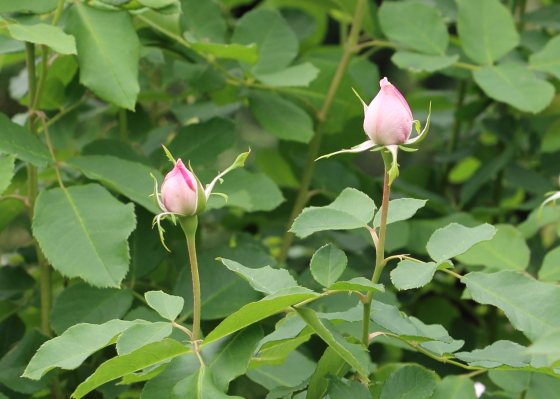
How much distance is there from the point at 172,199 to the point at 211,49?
33cm

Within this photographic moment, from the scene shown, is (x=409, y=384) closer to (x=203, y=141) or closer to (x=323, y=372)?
(x=323, y=372)

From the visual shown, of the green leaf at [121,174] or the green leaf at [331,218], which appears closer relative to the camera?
the green leaf at [331,218]

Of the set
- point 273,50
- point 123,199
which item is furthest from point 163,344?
point 273,50

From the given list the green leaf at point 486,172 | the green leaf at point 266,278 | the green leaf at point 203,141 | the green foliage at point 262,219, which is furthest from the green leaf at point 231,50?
the green leaf at point 486,172

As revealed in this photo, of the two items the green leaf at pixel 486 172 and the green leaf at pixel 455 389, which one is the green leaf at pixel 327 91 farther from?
the green leaf at pixel 455 389

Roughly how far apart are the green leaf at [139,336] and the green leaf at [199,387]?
34mm

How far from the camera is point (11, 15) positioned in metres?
0.63

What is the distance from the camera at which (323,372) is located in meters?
0.44

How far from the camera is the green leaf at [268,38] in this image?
814 millimetres

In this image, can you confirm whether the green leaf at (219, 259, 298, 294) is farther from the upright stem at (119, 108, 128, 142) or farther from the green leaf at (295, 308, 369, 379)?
the upright stem at (119, 108, 128, 142)

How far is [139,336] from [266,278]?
3.7 inches

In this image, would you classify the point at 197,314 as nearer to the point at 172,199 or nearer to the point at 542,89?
the point at 172,199

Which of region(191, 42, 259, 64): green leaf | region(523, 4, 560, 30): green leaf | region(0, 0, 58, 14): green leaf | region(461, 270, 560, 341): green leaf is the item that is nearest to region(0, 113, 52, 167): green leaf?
region(0, 0, 58, 14): green leaf

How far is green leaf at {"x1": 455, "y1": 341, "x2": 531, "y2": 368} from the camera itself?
42 cm
